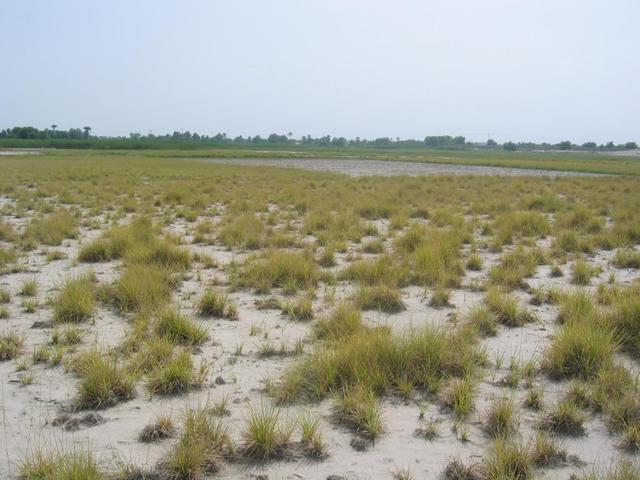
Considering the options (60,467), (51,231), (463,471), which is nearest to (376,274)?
(463,471)

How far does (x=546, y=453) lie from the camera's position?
10.2 ft

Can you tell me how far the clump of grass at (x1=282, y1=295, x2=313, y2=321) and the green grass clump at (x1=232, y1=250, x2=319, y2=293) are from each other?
2.67 feet

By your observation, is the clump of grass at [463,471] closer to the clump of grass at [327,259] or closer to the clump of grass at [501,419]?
the clump of grass at [501,419]

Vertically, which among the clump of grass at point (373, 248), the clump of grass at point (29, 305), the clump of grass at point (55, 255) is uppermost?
the clump of grass at point (373, 248)

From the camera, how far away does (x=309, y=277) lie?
730 cm

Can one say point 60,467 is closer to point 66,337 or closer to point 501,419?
point 66,337

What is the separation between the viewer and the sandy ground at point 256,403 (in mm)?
3113

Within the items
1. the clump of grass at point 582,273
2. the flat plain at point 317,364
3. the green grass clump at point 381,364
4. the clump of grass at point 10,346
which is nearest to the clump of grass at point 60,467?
the flat plain at point 317,364

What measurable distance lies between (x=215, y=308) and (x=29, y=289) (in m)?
2.58

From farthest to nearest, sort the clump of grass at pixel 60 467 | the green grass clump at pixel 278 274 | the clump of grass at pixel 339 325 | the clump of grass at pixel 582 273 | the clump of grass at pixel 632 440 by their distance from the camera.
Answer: the clump of grass at pixel 582 273, the green grass clump at pixel 278 274, the clump of grass at pixel 339 325, the clump of grass at pixel 632 440, the clump of grass at pixel 60 467

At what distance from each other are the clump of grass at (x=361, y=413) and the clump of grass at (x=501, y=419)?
2.50ft

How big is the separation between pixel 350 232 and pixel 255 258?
324cm

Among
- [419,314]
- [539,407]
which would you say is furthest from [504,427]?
[419,314]

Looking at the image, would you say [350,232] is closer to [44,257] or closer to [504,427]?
[44,257]
